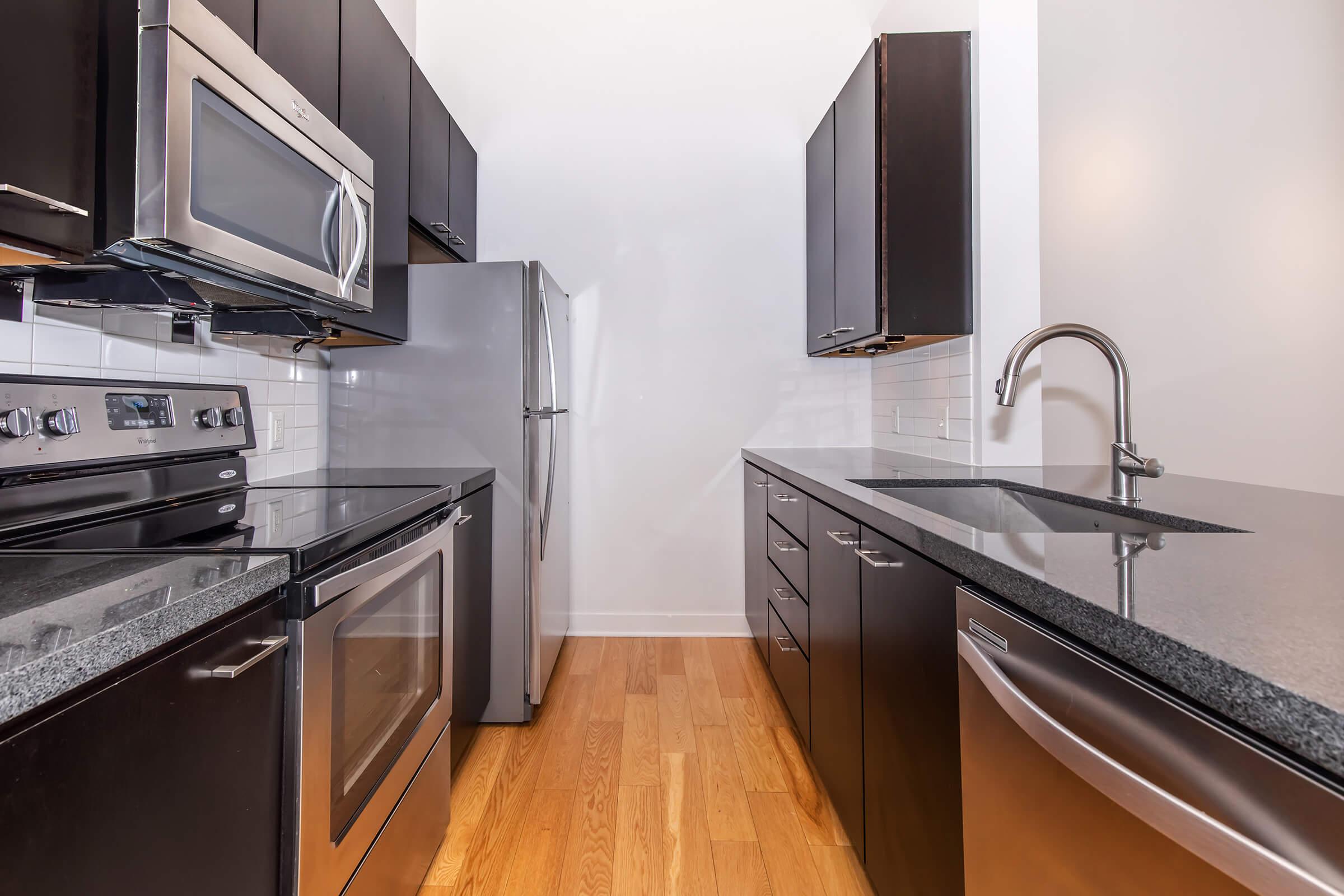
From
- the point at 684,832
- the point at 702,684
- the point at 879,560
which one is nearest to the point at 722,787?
the point at 684,832

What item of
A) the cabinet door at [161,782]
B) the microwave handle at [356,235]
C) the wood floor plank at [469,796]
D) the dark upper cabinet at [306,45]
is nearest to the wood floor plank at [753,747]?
the wood floor plank at [469,796]

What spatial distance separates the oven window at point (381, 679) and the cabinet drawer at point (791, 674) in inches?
40.2

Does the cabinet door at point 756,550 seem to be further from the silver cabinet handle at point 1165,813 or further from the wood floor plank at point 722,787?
the silver cabinet handle at point 1165,813

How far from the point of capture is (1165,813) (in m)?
0.48

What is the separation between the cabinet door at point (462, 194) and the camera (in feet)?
8.02

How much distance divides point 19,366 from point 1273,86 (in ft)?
11.2

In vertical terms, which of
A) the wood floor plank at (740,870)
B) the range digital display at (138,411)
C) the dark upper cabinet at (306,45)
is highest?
the dark upper cabinet at (306,45)

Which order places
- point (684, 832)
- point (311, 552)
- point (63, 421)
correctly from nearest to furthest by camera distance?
1. point (311, 552)
2. point (63, 421)
3. point (684, 832)

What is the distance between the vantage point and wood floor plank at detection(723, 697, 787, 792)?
1.73m

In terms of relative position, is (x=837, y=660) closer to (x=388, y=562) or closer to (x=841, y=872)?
(x=841, y=872)

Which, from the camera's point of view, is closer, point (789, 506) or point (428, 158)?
point (789, 506)

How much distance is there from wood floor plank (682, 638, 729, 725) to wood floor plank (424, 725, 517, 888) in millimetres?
659

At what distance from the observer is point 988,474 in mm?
1703

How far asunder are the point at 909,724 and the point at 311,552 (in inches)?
40.5
